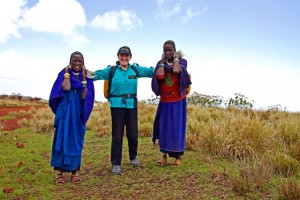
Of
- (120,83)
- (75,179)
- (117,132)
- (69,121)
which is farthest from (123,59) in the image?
(75,179)

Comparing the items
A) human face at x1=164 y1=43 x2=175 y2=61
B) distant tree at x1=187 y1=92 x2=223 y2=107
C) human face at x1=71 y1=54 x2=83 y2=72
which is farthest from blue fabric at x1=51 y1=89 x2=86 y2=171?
distant tree at x1=187 y1=92 x2=223 y2=107

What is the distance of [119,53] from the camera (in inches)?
233

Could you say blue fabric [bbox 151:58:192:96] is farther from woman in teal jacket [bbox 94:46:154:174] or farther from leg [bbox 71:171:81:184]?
leg [bbox 71:171:81:184]

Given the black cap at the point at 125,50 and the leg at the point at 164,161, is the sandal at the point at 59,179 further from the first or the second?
the black cap at the point at 125,50

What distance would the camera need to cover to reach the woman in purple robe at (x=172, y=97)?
5898 millimetres

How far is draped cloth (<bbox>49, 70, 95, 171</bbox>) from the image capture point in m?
5.45

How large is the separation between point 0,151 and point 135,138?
3.58 m

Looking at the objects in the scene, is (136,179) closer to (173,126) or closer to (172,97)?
(173,126)

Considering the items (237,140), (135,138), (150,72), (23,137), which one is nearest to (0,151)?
(23,137)

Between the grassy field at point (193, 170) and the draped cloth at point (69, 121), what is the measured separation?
1.26 ft

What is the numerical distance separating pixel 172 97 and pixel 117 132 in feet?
3.62

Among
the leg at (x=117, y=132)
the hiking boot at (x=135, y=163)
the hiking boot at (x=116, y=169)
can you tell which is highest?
the leg at (x=117, y=132)

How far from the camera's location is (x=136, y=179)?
17.9ft

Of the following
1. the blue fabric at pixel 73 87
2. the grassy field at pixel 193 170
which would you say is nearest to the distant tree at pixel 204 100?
the grassy field at pixel 193 170
